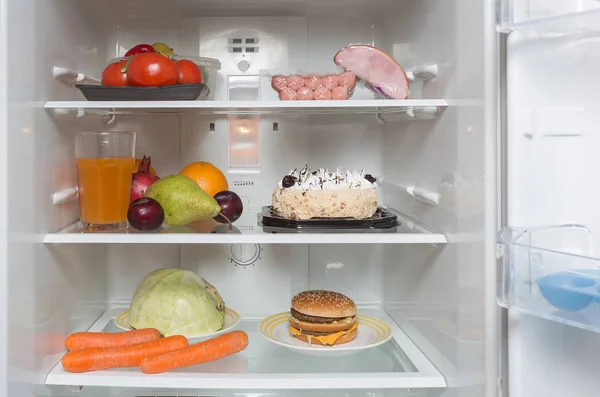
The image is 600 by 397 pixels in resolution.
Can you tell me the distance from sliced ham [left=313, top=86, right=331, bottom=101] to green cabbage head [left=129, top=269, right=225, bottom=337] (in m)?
0.56

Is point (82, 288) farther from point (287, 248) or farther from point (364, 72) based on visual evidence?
point (364, 72)

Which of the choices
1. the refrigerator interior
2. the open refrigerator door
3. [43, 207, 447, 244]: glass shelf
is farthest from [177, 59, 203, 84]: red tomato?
the open refrigerator door

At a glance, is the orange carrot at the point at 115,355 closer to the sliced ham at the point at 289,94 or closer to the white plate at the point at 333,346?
the white plate at the point at 333,346

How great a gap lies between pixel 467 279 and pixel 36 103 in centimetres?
92

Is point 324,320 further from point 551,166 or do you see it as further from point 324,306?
point 551,166

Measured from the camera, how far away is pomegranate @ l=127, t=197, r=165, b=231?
1.29m

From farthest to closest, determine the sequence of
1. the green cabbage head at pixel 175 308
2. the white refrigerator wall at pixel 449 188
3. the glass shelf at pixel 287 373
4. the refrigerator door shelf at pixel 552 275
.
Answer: the green cabbage head at pixel 175 308 < the glass shelf at pixel 287 373 < the white refrigerator wall at pixel 449 188 < the refrigerator door shelf at pixel 552 275

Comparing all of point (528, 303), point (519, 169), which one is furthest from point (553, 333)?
point (519, 169)

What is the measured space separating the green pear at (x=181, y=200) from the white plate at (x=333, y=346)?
33 centimetres

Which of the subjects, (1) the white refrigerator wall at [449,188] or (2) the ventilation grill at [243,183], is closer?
(1) the white refrigerator wall at [449,188]

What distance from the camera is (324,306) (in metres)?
1.42

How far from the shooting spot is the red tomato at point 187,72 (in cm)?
135

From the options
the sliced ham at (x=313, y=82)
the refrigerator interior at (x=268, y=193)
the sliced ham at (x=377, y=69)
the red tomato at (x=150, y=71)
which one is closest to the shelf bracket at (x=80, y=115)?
the refrigerator interior at (x=268, y=193)

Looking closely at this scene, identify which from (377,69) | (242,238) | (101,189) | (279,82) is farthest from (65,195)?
(377,69)
